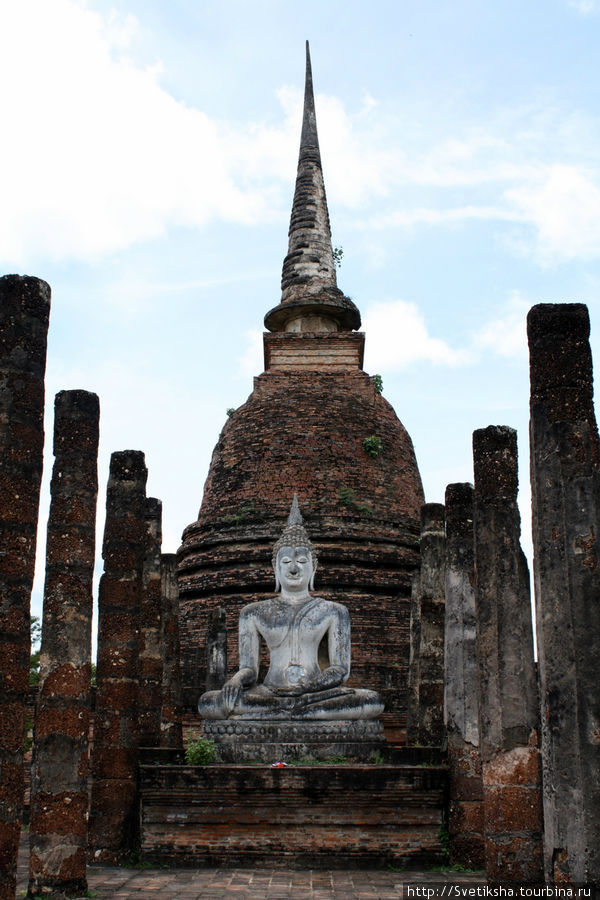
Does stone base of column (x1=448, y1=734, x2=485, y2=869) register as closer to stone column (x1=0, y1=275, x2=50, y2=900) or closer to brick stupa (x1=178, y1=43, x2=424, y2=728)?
stone column (x1=0, y1=275, x2=50, y2=900)

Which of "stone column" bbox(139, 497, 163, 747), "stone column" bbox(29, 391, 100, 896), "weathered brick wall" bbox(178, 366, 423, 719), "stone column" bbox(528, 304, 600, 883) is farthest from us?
"weathered brick wall" bbox(178, 366, 423, 719)

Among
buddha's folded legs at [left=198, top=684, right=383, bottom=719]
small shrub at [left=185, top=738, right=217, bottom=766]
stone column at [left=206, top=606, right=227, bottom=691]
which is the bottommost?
small shrub at [left=185, top=738, right=217, bottom=766]

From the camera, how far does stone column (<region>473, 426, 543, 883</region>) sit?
6.25 metres

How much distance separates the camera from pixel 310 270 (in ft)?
64.0

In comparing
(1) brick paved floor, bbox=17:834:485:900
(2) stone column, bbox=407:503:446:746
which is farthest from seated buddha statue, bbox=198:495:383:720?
(1) brick paved floor, bbox=17:834:485:900

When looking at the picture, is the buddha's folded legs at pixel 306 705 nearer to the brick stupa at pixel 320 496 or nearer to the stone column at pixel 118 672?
the stone column at pixel 118 672

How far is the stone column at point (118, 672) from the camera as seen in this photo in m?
8.51

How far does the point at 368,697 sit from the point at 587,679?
5303 millimetres

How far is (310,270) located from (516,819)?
14.5 metres

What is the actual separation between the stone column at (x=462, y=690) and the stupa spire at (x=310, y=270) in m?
10.1

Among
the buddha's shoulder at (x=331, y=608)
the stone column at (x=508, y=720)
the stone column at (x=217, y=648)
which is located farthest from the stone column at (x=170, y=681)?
the stone column at (x=508, y=720)

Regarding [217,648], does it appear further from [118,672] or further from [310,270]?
[310,270]

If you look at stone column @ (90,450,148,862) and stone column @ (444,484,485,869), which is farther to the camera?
stone column @ (90,450,148,862)

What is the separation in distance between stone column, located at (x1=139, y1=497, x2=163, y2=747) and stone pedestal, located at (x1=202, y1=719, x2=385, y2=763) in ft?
2.18
